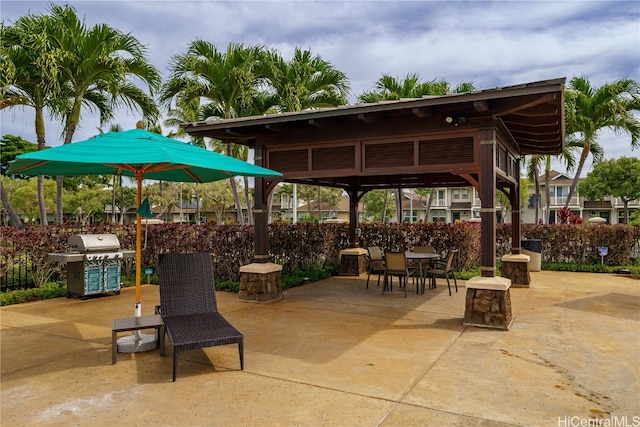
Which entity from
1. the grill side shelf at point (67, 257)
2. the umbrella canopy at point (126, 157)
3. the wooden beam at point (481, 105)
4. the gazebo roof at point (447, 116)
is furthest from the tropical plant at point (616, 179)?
the grill side shelf at point (67, 257)

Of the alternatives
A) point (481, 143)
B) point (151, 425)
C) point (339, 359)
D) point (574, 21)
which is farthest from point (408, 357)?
point (574, 21)

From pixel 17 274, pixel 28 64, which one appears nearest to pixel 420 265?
pixel 17 274

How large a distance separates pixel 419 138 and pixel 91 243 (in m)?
6.63

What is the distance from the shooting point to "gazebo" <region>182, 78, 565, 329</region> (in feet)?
20.7

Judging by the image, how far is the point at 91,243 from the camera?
8492 millimetres

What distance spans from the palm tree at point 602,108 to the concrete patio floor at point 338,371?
1217cm

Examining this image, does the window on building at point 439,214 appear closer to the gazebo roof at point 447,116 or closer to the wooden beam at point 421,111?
the gazebo roof at point 447,116

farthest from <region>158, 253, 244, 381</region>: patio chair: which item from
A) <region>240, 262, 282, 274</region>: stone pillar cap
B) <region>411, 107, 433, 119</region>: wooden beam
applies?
<region>411, 107, 433, 119</region>: wooden beam

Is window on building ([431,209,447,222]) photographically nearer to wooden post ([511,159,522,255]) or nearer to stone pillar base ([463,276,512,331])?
wooden post ([511,159,522,255])

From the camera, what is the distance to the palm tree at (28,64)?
9.60m

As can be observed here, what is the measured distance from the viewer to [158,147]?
4.43 metres

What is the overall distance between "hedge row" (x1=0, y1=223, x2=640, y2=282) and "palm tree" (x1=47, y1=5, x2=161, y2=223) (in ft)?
7.73

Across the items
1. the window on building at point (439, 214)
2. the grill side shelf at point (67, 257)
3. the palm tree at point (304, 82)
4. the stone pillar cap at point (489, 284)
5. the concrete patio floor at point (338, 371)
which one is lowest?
the concrete patio floor at point (338, 371)

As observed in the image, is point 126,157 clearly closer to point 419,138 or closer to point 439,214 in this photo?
point 419,138
